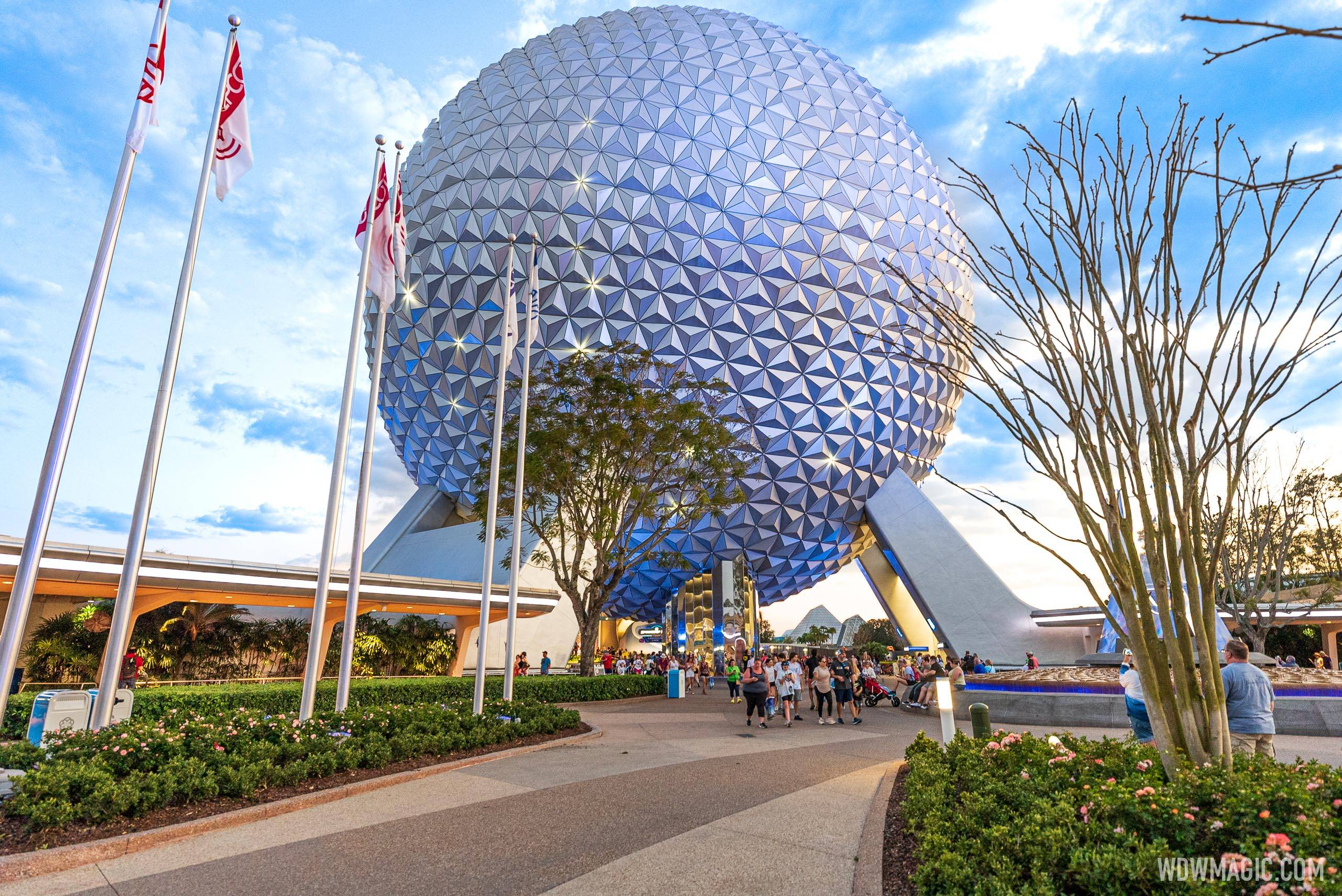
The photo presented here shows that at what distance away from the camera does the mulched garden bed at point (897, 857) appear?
5086 millimetres

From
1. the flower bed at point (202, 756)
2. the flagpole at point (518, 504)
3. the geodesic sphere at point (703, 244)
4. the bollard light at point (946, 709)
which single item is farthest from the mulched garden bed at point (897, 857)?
the geodesic sphere at point (703, 244)

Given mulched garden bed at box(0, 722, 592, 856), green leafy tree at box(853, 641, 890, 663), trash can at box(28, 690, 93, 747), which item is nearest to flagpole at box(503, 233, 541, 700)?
mulched garden bed at box(0, 722, 592, 856)

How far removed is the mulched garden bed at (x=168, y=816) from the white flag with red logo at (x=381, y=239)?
7.71 metres

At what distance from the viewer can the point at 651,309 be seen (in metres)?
29.7

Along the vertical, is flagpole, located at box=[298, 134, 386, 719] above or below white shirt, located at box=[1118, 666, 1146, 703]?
above

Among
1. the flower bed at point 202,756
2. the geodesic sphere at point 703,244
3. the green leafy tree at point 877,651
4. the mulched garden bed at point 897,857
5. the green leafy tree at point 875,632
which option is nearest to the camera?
the mulched garden bed at point 897,857

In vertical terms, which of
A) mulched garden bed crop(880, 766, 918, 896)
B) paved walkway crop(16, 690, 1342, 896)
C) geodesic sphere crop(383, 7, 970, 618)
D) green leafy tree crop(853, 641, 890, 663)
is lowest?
mulched garden bed crop(880, 766, 918, 896)

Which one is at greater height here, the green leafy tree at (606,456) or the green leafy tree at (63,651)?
the green leafy tree at (606,456)

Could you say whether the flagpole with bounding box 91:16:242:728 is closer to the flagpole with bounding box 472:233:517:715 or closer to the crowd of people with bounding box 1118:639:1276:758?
the flagpole with bounding box 472:233:517:715

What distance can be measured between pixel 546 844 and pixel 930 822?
3033 mm

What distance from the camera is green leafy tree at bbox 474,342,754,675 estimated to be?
72.8ft

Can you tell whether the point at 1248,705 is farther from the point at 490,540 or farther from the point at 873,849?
the point at 490,540

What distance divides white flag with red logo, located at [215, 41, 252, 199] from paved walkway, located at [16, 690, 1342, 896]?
323 inches

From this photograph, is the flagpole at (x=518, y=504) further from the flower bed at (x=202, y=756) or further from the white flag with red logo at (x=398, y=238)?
the flower bed at (x=202, y=756)
